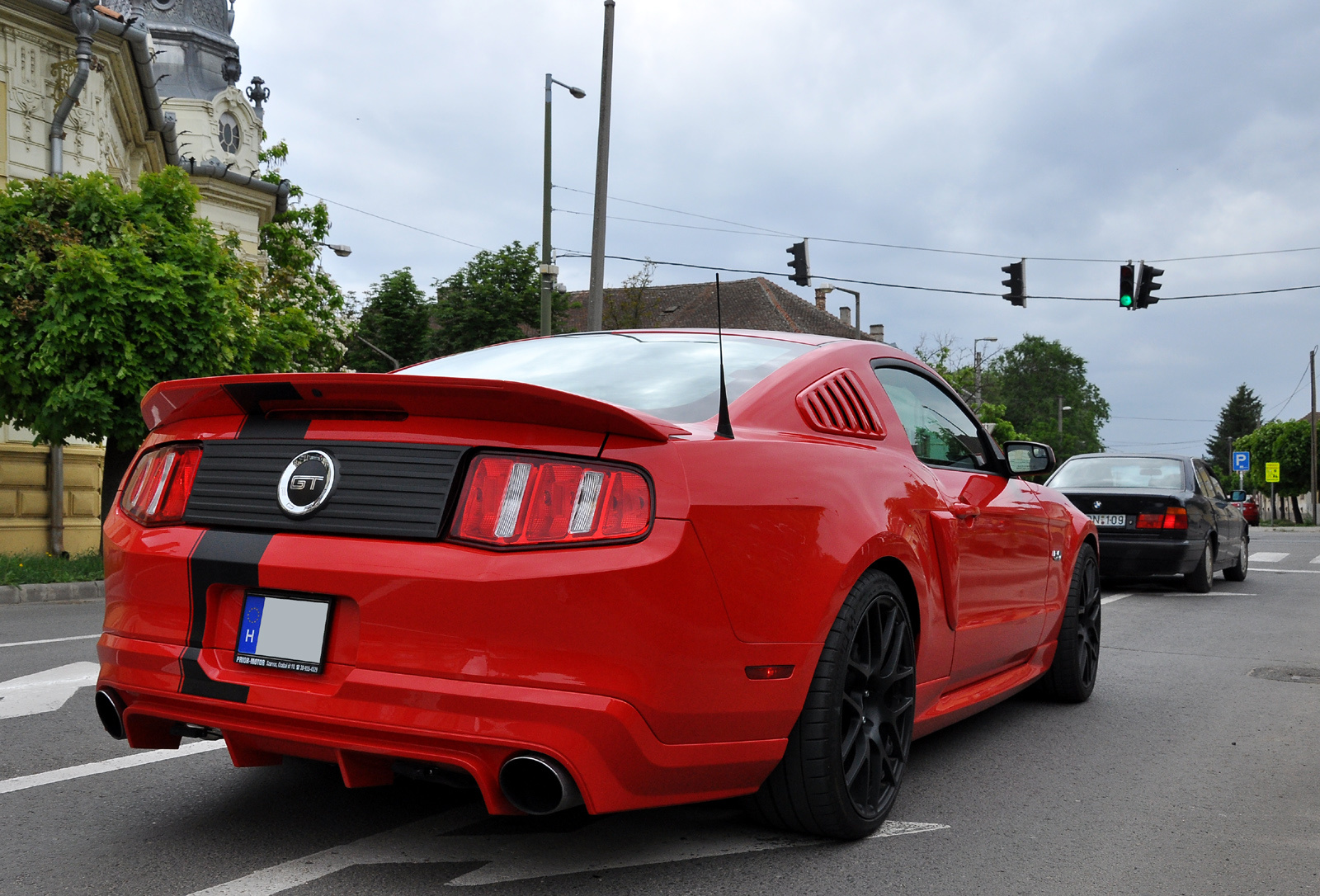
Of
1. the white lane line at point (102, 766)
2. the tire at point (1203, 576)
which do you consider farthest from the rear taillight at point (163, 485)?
Result: the tire at point (1203, 576)

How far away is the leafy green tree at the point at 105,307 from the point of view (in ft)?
41.7

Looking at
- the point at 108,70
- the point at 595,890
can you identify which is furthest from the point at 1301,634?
the point at 108,70

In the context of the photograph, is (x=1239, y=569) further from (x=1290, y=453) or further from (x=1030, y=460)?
(x=1290, y=453)

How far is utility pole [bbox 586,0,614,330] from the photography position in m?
20.1

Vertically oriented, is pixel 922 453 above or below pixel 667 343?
below

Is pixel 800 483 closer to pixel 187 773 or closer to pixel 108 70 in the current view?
pixel 187 773

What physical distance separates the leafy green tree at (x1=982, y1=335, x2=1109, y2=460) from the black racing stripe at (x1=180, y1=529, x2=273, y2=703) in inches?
4218

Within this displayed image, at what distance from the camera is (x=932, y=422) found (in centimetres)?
449

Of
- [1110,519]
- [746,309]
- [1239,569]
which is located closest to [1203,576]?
[1110,519]

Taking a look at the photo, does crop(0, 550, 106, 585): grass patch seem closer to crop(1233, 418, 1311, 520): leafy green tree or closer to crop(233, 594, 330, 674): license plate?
crop(233, 594, 330, 674): license plate

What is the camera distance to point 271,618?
2.91 meters

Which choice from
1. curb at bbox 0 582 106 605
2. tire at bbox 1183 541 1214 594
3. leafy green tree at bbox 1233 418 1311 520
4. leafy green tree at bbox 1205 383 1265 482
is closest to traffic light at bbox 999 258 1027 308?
tire at bbox 1183 541 1214 594

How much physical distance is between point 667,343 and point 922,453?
96cm

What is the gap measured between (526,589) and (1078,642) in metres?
3.79
